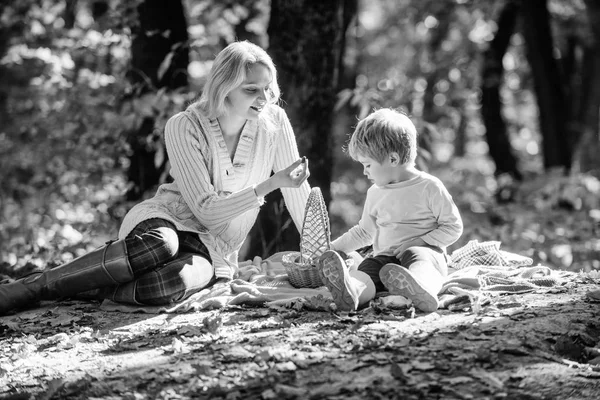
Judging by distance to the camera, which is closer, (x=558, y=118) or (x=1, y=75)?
(x=1, y=75)

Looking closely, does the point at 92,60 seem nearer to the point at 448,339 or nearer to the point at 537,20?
the point at 448,339

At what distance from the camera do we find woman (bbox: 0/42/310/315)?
13.5 ft

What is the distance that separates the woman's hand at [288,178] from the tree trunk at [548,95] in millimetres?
7639

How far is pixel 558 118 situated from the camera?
11273mm

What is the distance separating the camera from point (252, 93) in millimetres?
4332

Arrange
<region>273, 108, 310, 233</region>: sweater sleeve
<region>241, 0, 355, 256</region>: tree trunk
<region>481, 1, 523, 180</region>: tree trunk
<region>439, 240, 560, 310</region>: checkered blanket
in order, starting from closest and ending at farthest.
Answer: <region>439, 240, 560, 310</region>: checkered blanket → <region>273, 108, 310, 233</region>: sweater sleeve → <region>241, 0, 355, 256</region>: tree trunk → <region>481, 1, 523, 180</region>: tree trunk

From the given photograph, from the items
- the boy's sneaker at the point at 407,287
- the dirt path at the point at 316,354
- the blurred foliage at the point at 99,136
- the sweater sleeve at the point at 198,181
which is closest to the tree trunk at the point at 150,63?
the blurred foliage at the point at 99,136

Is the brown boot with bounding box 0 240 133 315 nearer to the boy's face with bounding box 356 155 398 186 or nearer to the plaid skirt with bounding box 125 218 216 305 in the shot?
the plaid skirt with bounding box 125 218 216 305

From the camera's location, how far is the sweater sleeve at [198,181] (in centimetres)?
426

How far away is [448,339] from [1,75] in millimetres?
7162

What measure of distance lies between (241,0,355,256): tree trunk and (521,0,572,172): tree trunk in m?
5.82

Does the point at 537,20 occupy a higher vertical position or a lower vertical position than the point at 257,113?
higher

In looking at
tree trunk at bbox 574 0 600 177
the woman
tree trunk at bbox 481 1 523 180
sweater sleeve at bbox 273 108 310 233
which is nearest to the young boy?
the woman

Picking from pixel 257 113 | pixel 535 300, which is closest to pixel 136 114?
pixel 257 113
